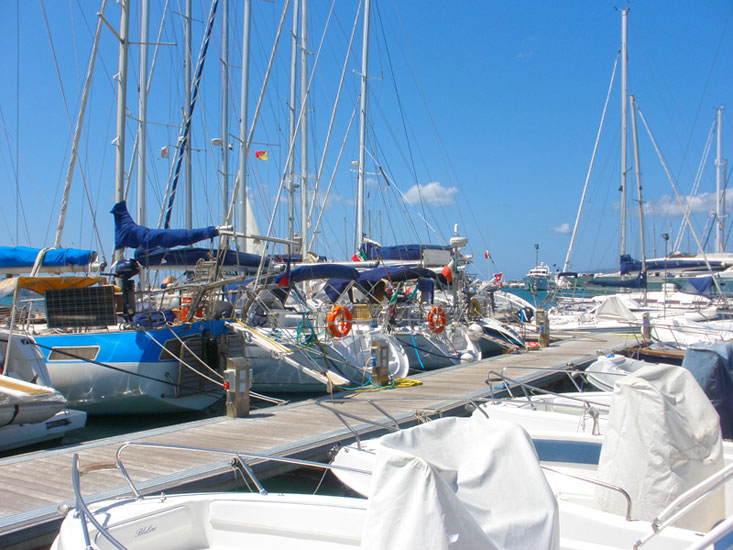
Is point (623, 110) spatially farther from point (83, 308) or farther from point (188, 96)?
point (83, 308)

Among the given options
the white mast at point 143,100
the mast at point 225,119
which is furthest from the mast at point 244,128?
the white mast at point 143,100

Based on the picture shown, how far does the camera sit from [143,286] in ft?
40.6

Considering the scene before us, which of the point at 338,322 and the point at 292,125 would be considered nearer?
the point at 338,322

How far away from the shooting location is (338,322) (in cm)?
1284

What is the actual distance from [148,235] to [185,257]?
8.57ft

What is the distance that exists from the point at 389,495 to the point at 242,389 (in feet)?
22.6

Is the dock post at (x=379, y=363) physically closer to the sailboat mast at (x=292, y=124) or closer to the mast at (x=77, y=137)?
the mast at (x=77, y=137)

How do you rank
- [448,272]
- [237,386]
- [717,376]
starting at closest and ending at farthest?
1. [717,376]
2. [237,386]
3. [448,272]

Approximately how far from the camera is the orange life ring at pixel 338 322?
12797mm

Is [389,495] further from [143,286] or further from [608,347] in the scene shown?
[608,347]

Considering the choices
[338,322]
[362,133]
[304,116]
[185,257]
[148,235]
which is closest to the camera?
[148,235]

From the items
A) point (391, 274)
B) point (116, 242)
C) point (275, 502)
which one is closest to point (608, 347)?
point (391, 274)

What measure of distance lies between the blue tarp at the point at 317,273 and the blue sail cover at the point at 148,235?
215 centimetres

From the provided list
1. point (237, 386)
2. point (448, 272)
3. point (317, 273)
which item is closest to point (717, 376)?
point (237, 386)
